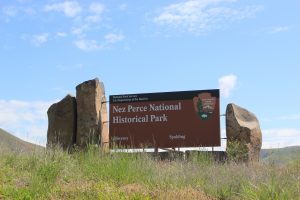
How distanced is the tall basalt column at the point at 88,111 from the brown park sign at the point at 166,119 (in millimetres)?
559

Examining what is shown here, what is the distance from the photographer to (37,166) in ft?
37.0

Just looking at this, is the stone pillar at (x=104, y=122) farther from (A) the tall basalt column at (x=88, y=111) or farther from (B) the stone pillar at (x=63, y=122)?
(B) the stone pillar at (x=63, y=122)

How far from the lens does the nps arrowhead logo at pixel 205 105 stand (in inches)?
773

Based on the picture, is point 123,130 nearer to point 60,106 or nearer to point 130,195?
point 60,106

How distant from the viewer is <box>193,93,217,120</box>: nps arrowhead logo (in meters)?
19.6

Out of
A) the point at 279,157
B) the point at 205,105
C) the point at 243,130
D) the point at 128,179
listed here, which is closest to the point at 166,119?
the point at 205,105

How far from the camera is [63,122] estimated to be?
69.6 feet

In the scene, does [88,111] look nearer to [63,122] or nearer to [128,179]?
[63,122]

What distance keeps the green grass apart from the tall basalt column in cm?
757

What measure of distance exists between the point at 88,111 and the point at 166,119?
10.2ft

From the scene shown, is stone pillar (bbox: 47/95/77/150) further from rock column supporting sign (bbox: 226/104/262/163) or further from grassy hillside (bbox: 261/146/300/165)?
grassy hillside (bbox: 261/146/300/165)

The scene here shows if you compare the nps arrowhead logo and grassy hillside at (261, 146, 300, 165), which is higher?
the nps arrowhead logo

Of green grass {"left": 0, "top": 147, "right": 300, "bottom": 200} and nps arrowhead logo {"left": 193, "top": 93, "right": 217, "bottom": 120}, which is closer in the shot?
green grass {"left": 0, "top": 147, "right": 300, "bottom": 200}

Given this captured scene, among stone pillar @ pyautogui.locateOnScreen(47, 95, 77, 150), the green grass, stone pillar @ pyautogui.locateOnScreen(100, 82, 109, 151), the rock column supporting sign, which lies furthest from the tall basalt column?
the green grass
